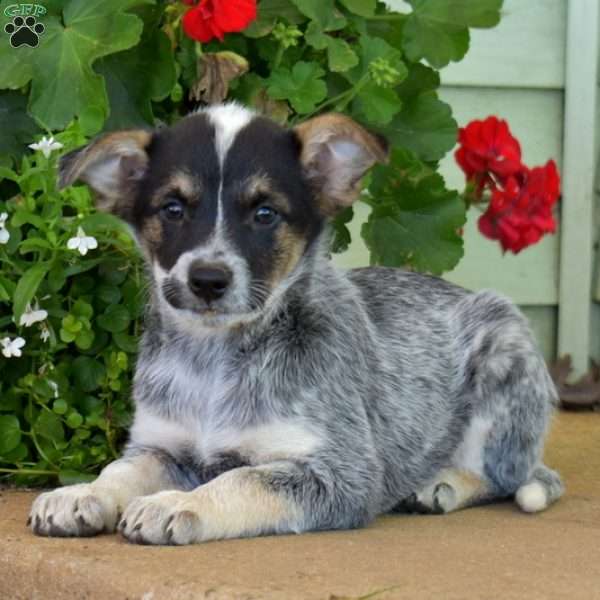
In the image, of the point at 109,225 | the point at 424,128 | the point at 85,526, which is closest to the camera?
the point at 85,526

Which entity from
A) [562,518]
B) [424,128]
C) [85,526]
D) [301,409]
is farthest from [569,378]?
[85,526]

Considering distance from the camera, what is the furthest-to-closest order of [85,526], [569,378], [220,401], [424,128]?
[569,378], [424,128], [220,401], [85,526]

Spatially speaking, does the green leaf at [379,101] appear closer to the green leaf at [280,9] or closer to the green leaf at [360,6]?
the green leaf at [360,6]

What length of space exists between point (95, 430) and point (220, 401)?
32.4 inches

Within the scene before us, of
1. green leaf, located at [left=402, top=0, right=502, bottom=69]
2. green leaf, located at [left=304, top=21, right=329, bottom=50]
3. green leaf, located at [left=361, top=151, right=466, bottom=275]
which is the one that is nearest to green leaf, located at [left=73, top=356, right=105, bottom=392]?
green leaf, located at [left=361, top=151, right=466, bottom=275]

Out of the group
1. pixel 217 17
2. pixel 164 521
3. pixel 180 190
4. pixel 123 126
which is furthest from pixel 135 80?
pixel 164 521

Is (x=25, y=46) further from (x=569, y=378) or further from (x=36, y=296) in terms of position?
(x=569, y=378)

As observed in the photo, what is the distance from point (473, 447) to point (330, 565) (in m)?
1.40

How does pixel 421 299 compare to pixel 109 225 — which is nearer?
pixel 109 225

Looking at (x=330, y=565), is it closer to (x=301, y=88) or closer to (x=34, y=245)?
(x=34, y=245)

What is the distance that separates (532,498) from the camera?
Result: 484 cm

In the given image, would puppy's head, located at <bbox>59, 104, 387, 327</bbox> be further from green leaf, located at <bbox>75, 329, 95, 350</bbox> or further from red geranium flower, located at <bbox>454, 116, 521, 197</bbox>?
red geranium flower, located at <bbox>454, 116, 521, 197</bbox>

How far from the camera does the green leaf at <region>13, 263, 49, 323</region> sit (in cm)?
458

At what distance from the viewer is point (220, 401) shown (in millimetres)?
4398
